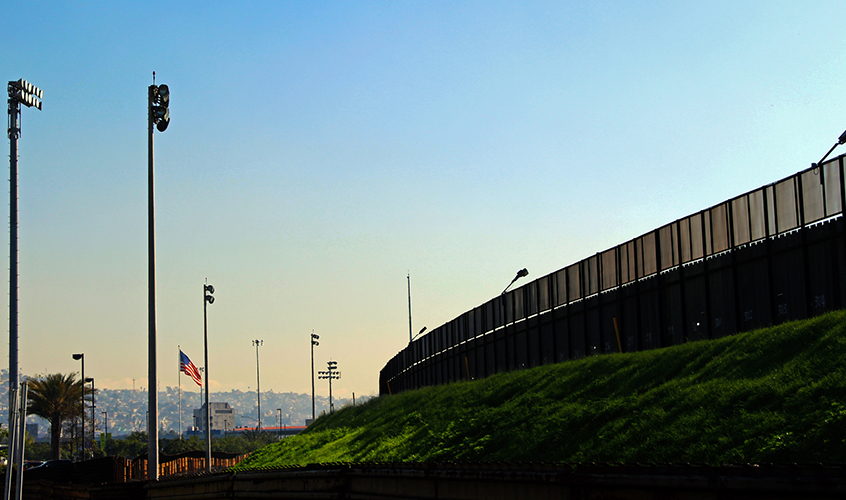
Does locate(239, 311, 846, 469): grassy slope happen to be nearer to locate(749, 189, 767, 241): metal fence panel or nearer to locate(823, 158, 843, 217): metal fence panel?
locate(823, 158, 843, 217): metal fence panel

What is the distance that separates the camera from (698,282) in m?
26.3

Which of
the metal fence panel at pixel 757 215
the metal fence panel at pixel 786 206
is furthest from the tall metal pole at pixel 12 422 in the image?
the metal fence panel at pixel 786 206

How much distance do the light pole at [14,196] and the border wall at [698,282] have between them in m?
20.3

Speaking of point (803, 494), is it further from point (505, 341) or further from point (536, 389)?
point (505, 341)

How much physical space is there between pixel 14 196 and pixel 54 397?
5617cm

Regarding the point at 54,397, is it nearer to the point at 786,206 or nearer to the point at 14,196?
the point at 14,196

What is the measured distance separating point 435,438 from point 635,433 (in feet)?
28.7

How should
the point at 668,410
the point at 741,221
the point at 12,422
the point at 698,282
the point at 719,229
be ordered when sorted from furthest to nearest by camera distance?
1. the point at 698,282
2. the point at 719,229
3. the point at 12,422
4. the point at 741,221
5. the point at 668,410

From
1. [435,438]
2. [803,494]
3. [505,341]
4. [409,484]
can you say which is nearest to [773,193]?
[435,438]

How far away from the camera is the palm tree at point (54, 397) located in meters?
80.6

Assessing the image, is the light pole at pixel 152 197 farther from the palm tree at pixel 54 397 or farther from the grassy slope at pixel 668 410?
the palm tree at pixel 54 397

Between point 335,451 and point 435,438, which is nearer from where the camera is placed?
point 435,438

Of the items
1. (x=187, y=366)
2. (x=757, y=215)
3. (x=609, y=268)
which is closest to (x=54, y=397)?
(x=187, y=366)

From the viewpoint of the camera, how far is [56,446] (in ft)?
271
